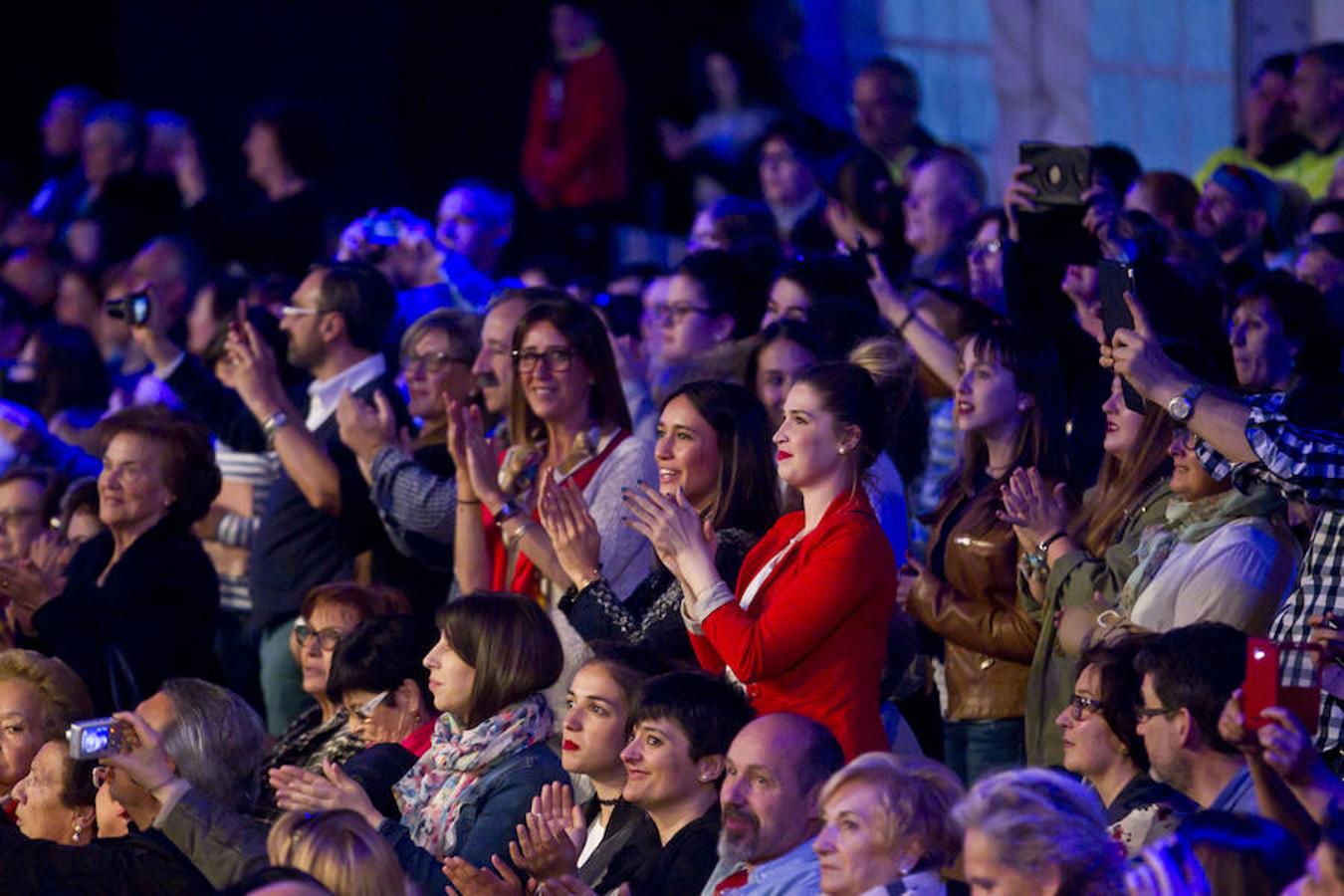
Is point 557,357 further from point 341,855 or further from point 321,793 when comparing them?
point 341,855

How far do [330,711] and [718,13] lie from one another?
6960 mm

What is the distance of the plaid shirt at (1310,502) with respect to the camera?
4.74 meters

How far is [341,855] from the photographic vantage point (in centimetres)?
441

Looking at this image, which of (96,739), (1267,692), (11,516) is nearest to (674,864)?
(96,739)

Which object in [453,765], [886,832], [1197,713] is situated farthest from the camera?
[453,765]

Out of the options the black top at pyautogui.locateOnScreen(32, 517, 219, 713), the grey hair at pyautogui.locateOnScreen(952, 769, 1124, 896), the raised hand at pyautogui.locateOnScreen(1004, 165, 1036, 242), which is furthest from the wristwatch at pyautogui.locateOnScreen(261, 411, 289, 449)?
the grey hair at pyautogui.locateOnScreen(952, 769, 1124, 896)

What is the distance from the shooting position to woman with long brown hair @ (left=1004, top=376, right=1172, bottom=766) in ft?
17.9

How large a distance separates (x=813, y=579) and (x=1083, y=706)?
63 cm

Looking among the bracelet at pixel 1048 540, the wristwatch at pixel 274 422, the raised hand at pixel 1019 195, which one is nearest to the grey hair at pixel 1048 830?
the bracelet at pixel 1048 540

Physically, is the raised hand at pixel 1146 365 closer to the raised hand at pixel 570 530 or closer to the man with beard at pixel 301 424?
the raised hand at pixel 570 530

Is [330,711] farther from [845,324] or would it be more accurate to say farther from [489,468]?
[845,324]

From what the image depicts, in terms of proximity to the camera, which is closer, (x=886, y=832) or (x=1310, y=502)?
(x=886, y=832)

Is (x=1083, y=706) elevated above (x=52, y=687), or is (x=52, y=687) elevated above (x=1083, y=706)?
(x=1083, y=706)

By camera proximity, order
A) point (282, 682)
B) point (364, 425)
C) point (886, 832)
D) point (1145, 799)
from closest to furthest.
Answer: point (886, 832), point (1145, 799), point (364, 425), point (282, 682)
